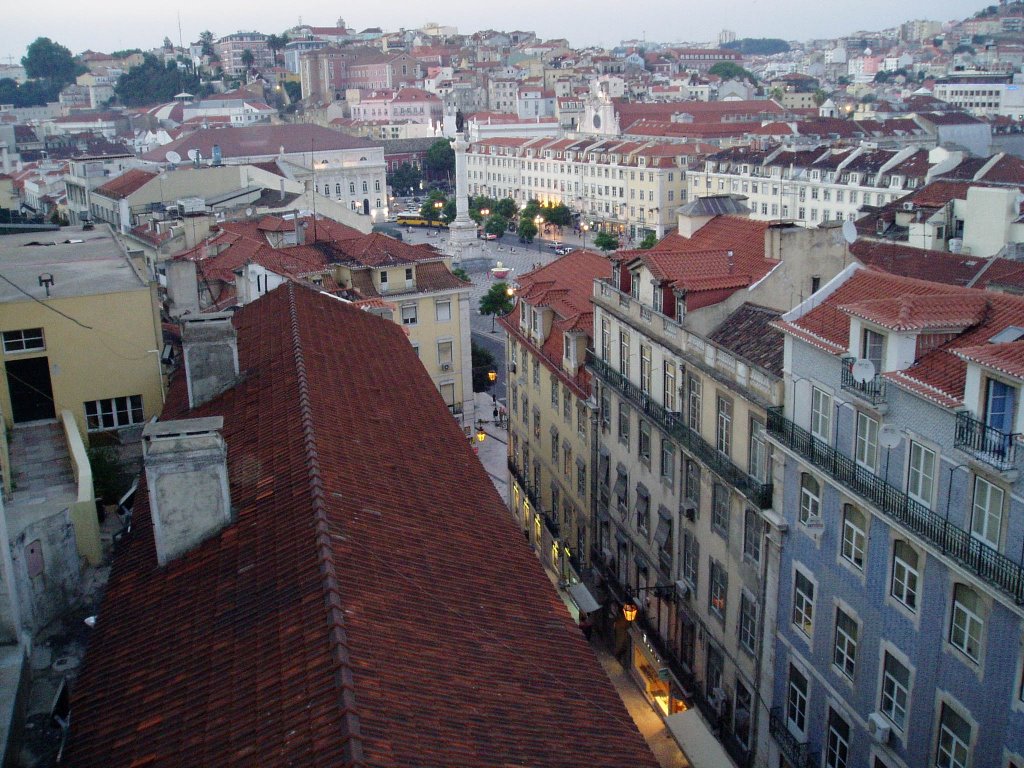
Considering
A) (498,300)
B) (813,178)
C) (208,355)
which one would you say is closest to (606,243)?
(813,178)

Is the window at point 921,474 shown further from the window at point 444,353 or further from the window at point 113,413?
the window at point 444,353

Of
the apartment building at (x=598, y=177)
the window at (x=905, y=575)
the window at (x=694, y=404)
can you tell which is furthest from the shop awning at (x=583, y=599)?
the apartment building at (x=598, y=177)

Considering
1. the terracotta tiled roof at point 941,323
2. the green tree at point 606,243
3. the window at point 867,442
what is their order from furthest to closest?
the green tree at point 606,243 < the window at point 867,442 < the terracotta tiled roof at point 941,323

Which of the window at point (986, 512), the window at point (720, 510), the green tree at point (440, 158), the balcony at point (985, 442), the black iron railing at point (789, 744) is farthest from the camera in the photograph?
the green tree at point (440, 158)

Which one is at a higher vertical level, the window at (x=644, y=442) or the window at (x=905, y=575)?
the window at (x=905, y=575)

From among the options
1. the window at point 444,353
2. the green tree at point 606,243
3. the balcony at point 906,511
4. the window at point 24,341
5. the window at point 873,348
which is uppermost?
the window at point 873,348

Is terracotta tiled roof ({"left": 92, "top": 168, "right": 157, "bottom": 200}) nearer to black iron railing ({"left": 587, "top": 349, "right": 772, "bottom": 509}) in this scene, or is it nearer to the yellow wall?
black iron railing ({"left": 587, "top": 349, "right": 772, "bottom": 509})

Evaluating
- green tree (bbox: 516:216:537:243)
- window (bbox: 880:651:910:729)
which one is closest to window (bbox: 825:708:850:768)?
window (bbox: 880:651:910:729)
